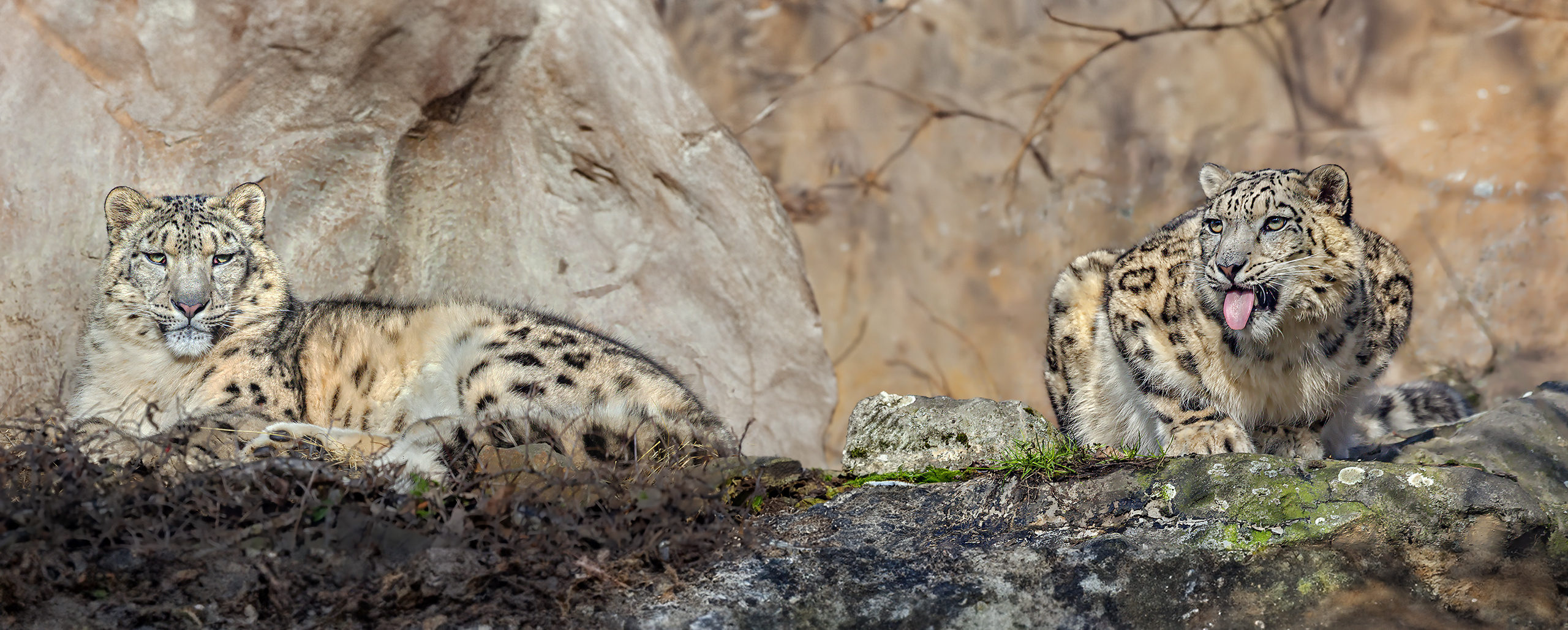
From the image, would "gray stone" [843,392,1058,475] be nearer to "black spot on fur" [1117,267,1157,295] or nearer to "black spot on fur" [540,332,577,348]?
"black spot on fur" [1117,267,1157,295]

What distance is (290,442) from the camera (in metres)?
4.44

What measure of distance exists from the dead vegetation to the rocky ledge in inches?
7.9

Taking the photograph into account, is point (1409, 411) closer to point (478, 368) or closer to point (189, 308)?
point (478, 368)

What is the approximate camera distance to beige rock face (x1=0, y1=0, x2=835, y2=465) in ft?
19.3

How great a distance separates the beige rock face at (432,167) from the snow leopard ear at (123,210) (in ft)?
3.37

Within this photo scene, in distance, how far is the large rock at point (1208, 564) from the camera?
331 centimetres

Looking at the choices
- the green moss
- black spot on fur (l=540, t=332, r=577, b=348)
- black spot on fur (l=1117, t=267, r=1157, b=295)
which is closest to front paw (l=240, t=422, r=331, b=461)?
black spot on fur (l=540, t=332, r=577, b=348)

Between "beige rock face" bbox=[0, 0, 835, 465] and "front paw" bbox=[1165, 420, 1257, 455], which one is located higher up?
"beige rock face" bbox=[0, 0, 835, 465]

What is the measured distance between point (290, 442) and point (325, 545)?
139cm

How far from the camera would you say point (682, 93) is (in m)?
7.33

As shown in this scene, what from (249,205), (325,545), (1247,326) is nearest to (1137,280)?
(1247,326)

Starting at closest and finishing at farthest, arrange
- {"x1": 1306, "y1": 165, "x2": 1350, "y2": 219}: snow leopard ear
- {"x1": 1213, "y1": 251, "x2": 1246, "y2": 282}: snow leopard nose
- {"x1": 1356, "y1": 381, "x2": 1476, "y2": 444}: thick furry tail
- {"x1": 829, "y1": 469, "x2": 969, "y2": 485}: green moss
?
{"x1": 1213, "y1": 251, "x2": 1246, "y2": 282}: snow leopard nose, {"x1": 1306, "y1": 165, "x2": 1350, "y2": 219}: snow leopard ear, {"x1": 829, "y1": 469, "x2": 969, "y2": 485}: green moss, {"x1": 1356, "y1": 381, "x2": 1476, "y2": 444}: thick furry tail

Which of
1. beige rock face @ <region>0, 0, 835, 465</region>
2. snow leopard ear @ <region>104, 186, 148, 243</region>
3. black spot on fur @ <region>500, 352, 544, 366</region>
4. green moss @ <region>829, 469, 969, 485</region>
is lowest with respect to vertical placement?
green moss @ <region>829, 469, 969, 485</region>

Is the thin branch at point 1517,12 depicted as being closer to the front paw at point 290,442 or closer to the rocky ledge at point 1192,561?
the rocky ledge at point 1192,561
